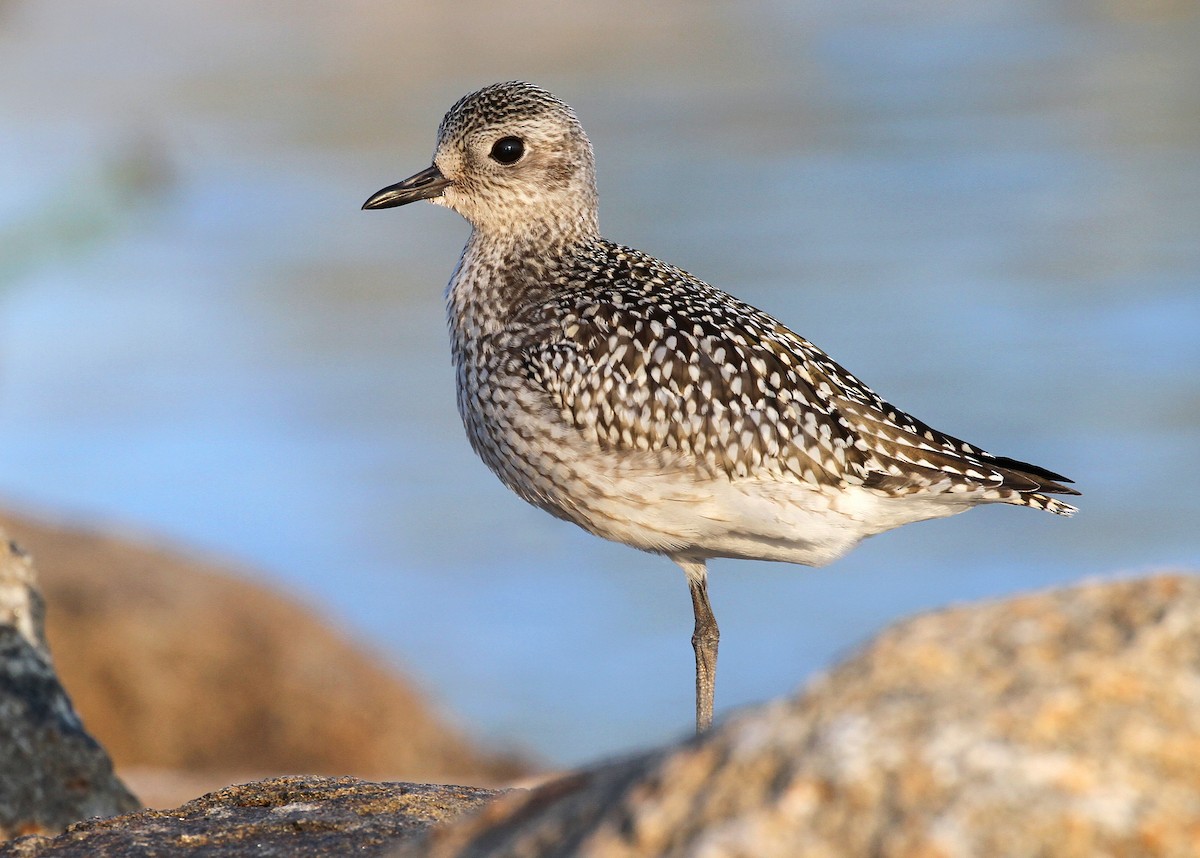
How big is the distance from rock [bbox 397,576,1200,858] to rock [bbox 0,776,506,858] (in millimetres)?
1890

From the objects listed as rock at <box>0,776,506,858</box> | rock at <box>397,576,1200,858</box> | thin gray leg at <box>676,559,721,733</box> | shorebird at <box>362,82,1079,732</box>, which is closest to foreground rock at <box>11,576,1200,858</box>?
rock at <box>397,576,1200,858</box>

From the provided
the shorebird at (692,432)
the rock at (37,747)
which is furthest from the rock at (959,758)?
the rock at (37,747)

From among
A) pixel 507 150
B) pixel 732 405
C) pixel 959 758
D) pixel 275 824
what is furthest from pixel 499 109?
pixel 959 758

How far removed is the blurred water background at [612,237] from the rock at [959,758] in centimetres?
796

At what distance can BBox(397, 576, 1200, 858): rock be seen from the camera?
2.80 m

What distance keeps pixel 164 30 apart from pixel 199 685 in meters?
38.2

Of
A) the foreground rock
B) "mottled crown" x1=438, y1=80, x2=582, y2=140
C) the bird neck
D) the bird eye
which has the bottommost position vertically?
the foreground rock

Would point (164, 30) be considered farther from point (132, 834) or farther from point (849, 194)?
point (132, 834)

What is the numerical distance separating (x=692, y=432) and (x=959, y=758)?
4230mm

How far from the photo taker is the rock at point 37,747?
6551 mm

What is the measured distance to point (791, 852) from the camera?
2.84m

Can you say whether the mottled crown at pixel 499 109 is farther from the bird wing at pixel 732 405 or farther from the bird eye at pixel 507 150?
the bird wing at pixel 732 405

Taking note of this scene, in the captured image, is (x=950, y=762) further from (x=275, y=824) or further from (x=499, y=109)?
(x=499, y=109)

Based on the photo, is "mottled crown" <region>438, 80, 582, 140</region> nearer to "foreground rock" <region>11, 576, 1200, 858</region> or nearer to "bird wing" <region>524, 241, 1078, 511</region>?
"bird wing" <region>524, 241, 1078, 511</region>
